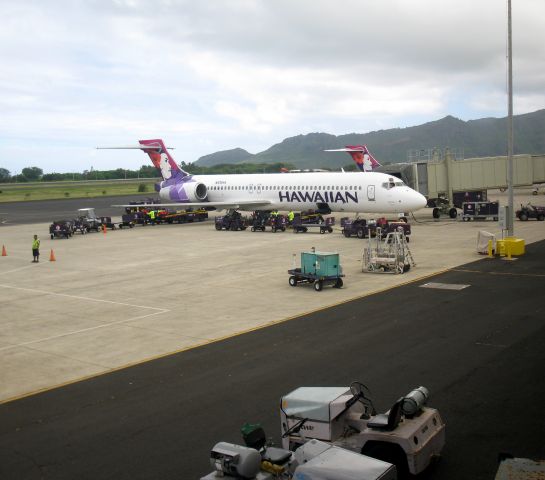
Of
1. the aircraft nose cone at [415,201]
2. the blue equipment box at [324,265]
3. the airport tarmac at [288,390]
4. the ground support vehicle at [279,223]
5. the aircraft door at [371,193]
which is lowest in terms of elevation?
the airport tarmac at [288,390]

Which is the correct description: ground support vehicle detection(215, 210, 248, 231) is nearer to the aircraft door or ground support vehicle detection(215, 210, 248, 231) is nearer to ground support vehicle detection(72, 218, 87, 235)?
the aircraft door

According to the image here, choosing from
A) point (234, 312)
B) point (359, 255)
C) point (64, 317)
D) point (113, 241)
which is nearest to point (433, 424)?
point (234, 312)

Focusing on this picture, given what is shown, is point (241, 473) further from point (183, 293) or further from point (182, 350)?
point (183, 293)

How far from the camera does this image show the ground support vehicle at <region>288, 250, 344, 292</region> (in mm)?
22766

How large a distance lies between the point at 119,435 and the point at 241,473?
4.56 meters

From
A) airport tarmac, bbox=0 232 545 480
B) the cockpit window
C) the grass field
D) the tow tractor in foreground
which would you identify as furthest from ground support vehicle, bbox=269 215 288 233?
the grass field

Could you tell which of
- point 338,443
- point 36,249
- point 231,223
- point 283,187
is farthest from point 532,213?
point 338,443

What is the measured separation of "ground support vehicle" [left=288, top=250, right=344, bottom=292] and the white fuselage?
759 inches

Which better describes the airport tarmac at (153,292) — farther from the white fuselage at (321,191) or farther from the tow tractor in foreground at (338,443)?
the tow tractor in foreground at (338,443)

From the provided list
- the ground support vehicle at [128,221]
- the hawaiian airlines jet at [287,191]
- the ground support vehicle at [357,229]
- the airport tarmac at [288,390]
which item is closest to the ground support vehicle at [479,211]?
the hawaiian airlines jet at [287,191]

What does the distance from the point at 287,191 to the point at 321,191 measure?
3.82m

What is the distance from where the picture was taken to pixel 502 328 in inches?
642

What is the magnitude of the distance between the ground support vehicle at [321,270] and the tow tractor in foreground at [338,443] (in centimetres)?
1352

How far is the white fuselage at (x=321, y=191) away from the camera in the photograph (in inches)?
1629
